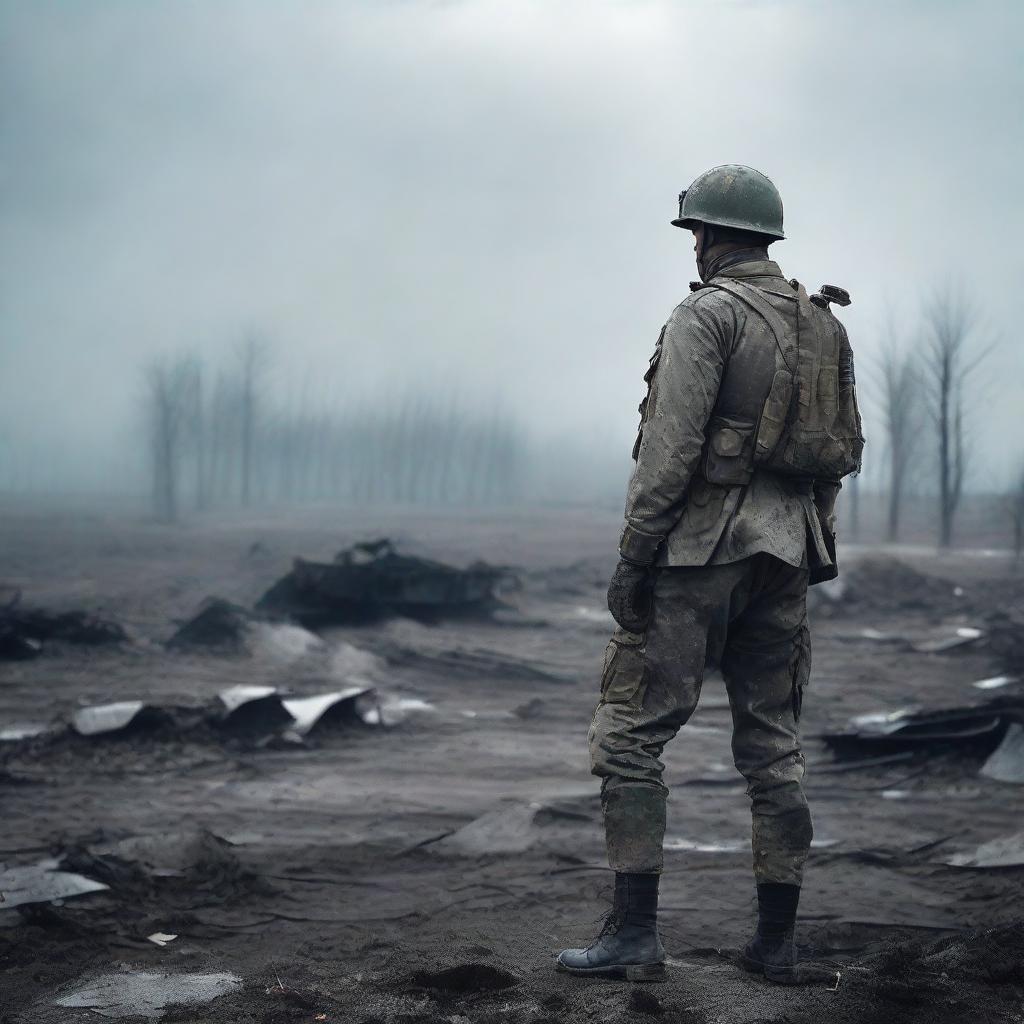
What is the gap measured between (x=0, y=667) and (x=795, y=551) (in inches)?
377

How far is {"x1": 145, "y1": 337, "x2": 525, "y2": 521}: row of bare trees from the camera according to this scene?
166 feet

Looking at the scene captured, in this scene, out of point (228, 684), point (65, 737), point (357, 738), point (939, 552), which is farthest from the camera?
point (939, 552)

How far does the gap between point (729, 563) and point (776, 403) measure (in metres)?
0.52

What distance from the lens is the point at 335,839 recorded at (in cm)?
553

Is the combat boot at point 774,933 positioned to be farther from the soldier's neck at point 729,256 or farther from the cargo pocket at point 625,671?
the soldier's neck at point 729,256

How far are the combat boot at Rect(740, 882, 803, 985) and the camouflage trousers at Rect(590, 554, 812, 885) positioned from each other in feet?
0.15

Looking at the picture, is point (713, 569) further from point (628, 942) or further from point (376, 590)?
point (376, 590)

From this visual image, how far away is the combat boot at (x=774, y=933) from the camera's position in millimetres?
3324

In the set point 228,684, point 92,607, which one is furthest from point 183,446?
point 228,684

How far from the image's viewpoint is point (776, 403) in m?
3.36

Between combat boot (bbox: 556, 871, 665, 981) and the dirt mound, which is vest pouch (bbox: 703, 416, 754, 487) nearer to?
combat boot (bbox: 556, 871, 665, 981)

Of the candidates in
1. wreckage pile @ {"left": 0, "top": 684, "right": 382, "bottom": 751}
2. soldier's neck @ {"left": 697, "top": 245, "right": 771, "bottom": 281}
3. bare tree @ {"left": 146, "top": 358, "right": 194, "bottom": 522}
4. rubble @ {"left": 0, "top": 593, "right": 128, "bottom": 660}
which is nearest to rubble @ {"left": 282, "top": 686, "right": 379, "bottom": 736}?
wreckage pile @ {"left": 0, "top": 684, "right": 382, "bottom": 751}

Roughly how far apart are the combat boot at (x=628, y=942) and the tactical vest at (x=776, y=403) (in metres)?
1.27

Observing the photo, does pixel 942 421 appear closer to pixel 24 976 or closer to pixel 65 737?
pixel 65 737
